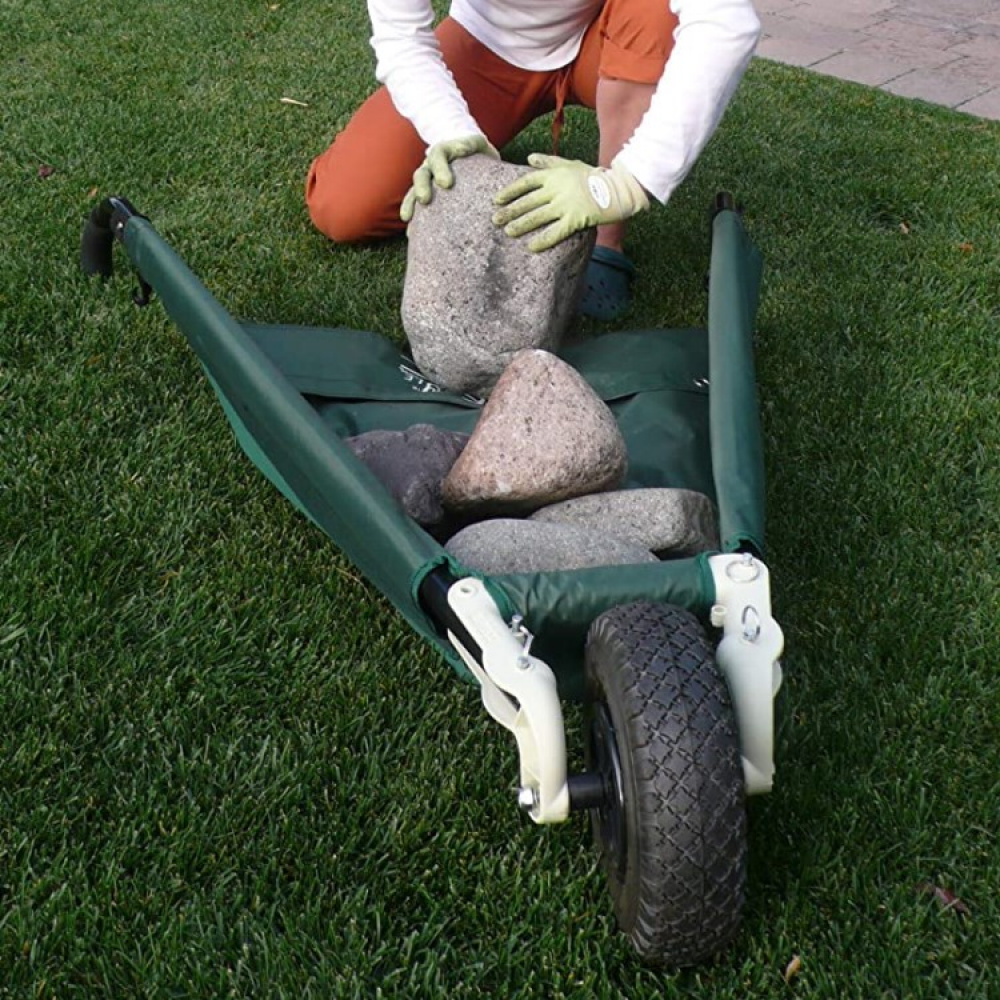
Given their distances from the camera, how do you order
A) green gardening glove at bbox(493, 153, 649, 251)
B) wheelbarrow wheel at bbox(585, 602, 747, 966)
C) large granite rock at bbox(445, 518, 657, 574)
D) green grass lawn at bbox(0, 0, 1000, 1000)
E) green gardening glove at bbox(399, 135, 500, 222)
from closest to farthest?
wheelbarrow wheel at bbox(585, 602, 747, 966) < green grass lawn at bbox(0, 0, 1000, 1000) < large granite rock at bbox(445, 518, 657, 574) < green gardening glove at bbox(493, 153, 649, 251) < green gardening glove at bbox(399, 135, 500, 222)

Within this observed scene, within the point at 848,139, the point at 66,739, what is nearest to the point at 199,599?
the point at 66,739

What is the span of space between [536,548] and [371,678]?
311 millimetres

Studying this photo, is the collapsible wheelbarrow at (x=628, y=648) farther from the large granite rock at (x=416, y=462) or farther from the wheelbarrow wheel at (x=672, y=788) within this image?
the large granite rock at (x=416, y=462)

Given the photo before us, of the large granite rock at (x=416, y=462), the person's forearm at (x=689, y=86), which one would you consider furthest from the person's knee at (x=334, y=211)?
the large granite rock at (x=416, y=462)

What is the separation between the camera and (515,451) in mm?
1878

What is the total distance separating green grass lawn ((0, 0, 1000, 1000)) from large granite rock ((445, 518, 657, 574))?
209mm

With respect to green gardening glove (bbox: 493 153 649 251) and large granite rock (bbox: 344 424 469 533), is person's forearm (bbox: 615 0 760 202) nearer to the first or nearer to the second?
green gardening glove (bbox: 493 153 649 251)

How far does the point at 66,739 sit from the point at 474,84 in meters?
1.88

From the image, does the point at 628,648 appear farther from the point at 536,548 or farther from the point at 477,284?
the point at 477,284

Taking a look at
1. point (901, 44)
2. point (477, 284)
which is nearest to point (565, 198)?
point (477, 284)

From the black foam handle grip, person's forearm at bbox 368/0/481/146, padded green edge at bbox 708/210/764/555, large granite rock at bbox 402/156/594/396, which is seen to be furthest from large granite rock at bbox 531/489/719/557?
the black foam handle grip

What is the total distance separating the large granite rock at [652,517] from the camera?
5.93 feet

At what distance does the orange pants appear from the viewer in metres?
2.92

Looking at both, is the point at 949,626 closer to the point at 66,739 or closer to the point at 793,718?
the point at 793,718
